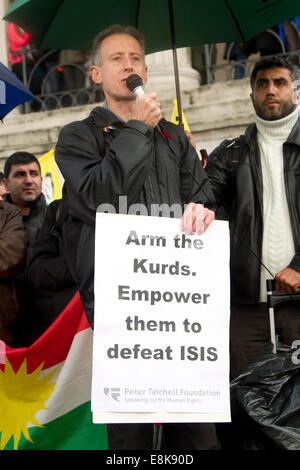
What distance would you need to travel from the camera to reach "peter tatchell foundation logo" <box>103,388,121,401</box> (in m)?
3.14

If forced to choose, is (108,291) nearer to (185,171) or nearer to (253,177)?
(185,171)

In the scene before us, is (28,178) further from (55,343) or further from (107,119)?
(107,119)

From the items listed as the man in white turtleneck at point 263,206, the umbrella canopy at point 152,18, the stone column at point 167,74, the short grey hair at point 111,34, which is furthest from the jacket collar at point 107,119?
the stone column at point 167,74

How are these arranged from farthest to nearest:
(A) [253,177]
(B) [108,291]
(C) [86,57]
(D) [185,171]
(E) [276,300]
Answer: (C) [86,57]
(A) [253,177]
(E) [276,300]
(D) [185,171]
(B) [108,291]

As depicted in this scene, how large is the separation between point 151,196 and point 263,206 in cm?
106

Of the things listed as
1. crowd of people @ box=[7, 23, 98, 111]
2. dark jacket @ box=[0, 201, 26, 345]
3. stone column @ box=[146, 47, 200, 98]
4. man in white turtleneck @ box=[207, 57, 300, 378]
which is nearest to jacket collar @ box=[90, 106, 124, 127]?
man in white turtleneck @ box=[207, 57, 300, 378]

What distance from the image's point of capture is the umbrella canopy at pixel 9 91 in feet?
16.2

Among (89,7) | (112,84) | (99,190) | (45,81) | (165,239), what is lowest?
(165,239)

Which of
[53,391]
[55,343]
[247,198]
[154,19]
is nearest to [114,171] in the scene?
[247,198]

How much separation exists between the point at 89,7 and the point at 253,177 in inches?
49.1

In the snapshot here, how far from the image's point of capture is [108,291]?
10.5 ft

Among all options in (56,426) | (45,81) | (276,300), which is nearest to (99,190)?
(276,300)

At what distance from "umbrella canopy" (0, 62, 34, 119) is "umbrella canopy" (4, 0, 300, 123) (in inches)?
24.2

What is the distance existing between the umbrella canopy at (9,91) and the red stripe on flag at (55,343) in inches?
57.4
